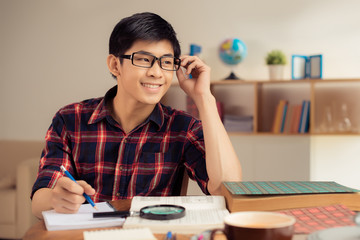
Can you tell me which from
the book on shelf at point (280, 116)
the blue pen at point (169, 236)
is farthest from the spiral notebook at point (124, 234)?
the book on shelf at point (280, 116)

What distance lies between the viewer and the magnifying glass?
3.14 feet

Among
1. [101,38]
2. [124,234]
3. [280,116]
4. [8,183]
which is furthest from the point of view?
[101,38]

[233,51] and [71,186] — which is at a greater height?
[233,51]

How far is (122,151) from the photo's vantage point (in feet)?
5.02

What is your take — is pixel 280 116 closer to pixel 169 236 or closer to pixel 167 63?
pixel 167 63

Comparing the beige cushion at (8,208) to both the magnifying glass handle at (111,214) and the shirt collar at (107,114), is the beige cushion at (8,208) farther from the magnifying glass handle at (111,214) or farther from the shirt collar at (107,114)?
the magnifying glass handle at (111,214)

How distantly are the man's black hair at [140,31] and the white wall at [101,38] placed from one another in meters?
2.63

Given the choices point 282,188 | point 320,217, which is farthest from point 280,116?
point 320,217

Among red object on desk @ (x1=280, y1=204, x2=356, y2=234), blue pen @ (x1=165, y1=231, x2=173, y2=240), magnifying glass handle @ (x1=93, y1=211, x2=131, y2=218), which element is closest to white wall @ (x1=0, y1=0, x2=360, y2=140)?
red object on desk @ (x1=280, y1=204, x2=356, y2=234)

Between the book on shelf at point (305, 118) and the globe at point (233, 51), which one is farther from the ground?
the globe at point (233, 51)

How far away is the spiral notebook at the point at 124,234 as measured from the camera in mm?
823

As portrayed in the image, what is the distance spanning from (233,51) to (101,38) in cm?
147

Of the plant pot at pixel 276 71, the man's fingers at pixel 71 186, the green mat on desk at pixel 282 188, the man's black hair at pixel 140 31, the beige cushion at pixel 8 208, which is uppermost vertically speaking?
the man's black hair at pixel 140 31

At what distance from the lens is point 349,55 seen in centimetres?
383
